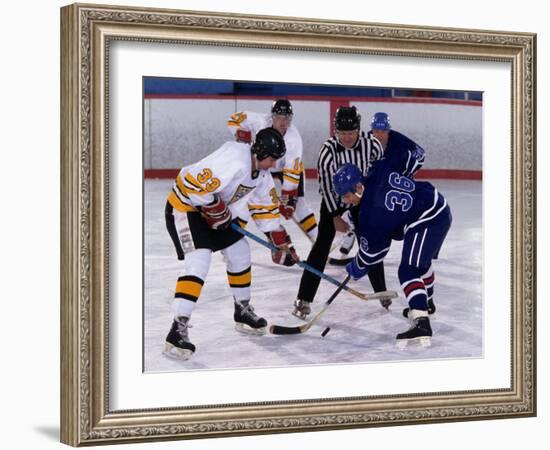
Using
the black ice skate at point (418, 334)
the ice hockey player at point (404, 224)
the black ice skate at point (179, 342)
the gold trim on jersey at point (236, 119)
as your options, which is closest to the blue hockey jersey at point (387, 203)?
the ice hockey player at point (404, 224)

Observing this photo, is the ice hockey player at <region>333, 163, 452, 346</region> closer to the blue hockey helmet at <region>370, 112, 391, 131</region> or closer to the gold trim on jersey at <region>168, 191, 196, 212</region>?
the blue hockey helmet at <region>370, 112, 391, 131</region>

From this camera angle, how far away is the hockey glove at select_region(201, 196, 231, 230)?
13.6 feet

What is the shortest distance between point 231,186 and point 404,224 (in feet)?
2.21

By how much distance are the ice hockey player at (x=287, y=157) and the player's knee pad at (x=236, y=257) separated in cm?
20

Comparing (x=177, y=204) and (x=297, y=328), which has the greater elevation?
(x=177, y=204)

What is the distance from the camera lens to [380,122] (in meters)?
4.31

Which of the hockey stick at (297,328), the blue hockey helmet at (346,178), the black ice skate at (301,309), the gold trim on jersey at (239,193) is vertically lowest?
the hockey stick at (297,328)

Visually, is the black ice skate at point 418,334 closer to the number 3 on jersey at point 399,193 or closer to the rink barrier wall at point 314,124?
the number 3 on jersey at point 399,193

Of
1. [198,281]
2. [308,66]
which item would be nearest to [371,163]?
[308,66]

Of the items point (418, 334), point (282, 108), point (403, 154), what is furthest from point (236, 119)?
point (418, 334)

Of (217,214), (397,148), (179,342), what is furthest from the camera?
(397,148)

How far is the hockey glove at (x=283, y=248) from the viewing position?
4.24 metres

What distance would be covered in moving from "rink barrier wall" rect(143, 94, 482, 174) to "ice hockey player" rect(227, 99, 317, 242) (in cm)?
3

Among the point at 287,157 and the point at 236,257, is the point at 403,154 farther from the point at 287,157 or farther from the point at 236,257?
the point at 236,257
